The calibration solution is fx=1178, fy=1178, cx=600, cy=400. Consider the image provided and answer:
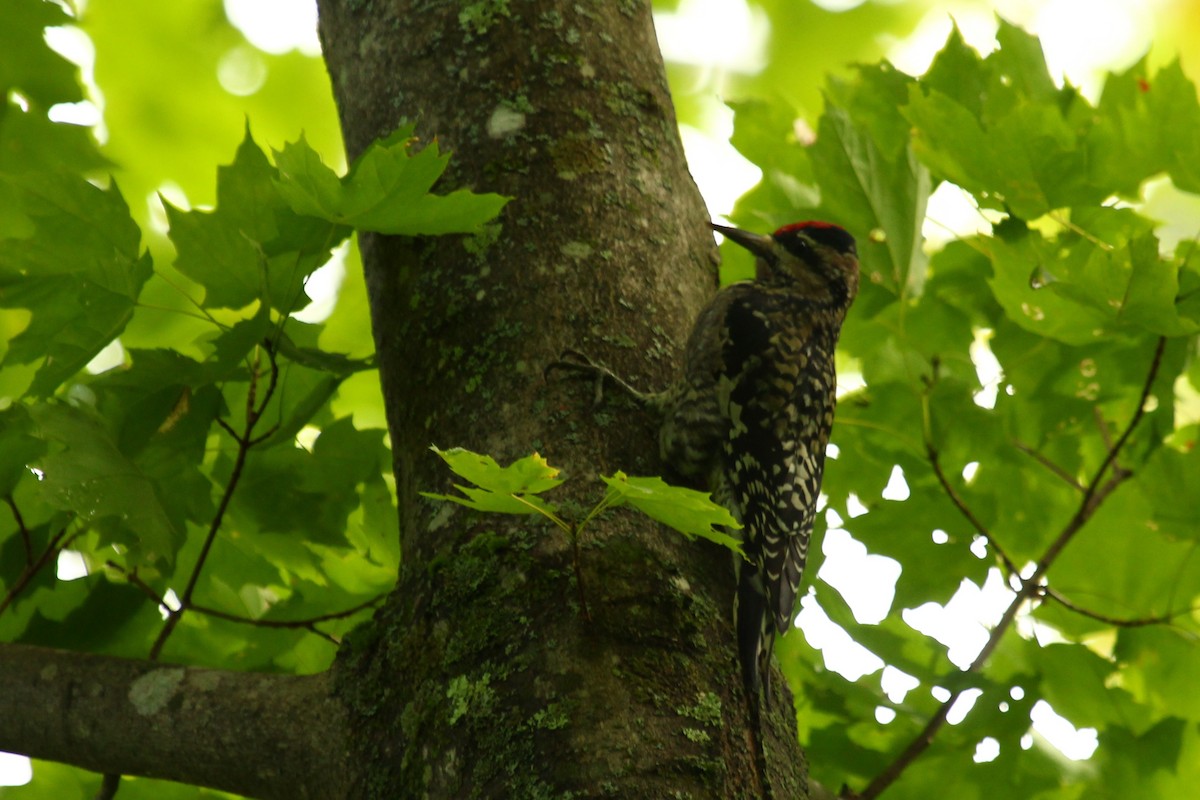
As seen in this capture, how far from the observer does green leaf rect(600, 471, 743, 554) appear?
115 centimetres

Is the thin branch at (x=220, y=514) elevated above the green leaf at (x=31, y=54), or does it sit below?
below

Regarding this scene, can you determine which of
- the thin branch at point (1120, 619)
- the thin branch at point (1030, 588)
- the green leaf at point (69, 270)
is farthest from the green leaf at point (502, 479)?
the thin branch at point (1120, 619)

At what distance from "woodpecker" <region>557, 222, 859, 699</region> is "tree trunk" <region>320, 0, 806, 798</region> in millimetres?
122

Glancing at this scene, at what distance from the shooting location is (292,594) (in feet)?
6.84

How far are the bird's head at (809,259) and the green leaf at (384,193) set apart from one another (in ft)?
3.23

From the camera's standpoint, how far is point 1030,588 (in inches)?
85.0

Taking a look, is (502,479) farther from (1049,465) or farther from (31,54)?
(31,54)

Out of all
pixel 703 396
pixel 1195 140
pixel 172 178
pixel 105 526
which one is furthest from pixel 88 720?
pixel 172 178

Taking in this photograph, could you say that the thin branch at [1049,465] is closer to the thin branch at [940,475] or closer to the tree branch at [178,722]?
the thin branch at [940,475]

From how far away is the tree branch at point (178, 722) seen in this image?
145 centimetres

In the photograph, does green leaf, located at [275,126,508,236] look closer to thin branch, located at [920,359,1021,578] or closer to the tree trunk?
the tree trunk

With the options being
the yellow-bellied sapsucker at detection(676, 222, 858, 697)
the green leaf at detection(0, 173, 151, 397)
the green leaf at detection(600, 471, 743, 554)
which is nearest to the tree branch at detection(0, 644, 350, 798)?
the green leaf at detection(0, 173, 151, 397)

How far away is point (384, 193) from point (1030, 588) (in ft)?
4.53

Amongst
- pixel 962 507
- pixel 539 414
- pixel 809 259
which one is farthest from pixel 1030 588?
pixel 539 414
